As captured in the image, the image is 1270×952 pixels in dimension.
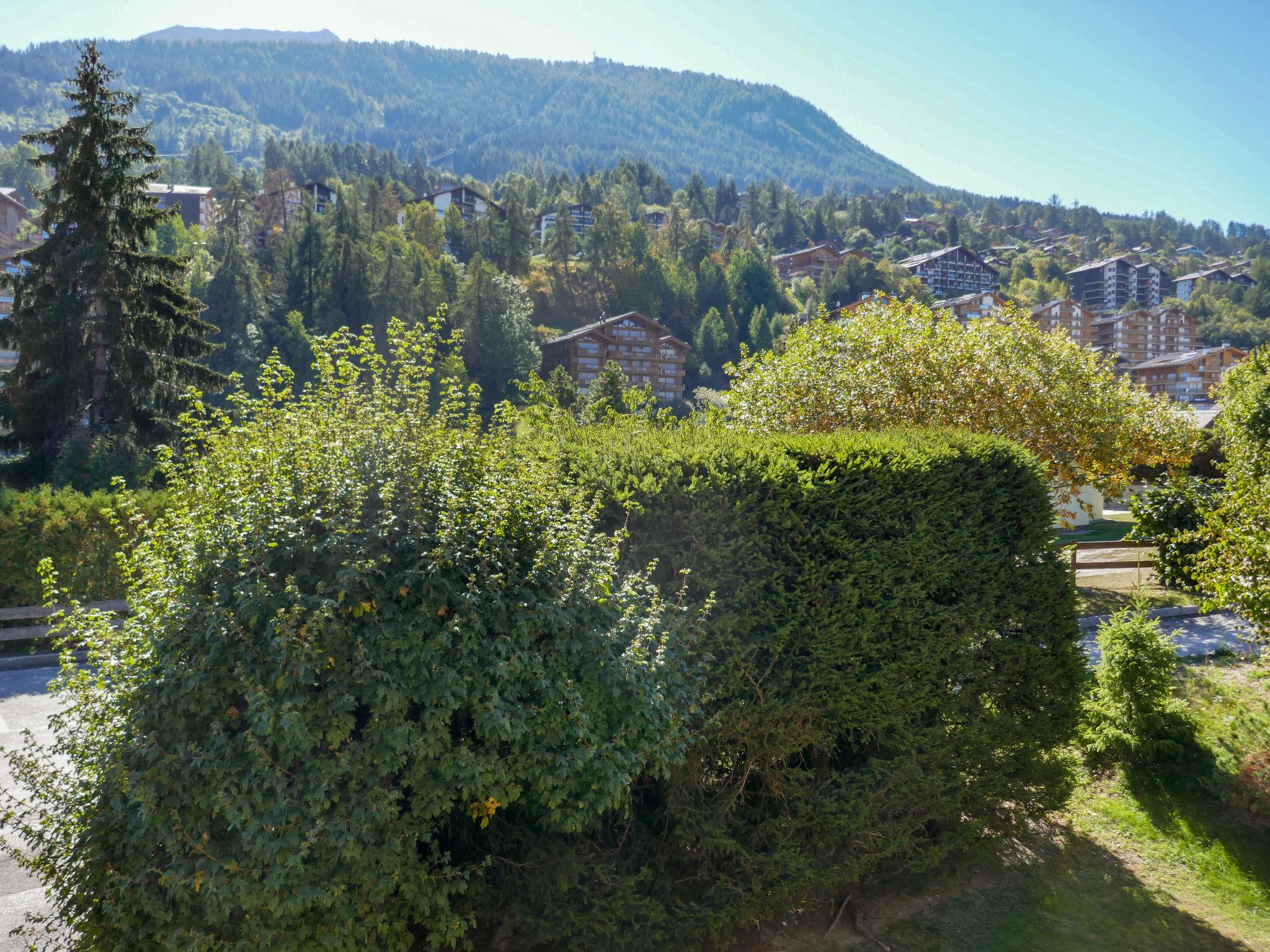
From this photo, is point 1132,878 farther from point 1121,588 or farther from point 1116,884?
point 1121,588

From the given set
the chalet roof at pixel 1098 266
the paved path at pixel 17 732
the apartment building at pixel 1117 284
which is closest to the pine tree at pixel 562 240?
the paved path at pixel 17 732

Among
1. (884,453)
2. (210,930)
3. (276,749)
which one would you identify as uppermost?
(884,453)

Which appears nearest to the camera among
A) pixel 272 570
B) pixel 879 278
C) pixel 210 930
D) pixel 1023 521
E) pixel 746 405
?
pixel 210 930

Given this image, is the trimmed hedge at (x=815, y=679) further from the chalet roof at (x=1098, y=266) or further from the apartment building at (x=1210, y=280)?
the apartment building at (x=1210, y=280)

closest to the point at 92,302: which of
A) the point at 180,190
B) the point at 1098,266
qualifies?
the point at 180,190

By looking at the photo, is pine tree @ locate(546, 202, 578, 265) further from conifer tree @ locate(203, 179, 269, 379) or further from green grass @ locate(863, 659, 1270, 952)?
green grass @ locate(863, 659, 1270, 952)

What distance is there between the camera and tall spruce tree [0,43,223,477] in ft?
60.4

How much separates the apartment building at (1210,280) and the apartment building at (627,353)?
128 meters

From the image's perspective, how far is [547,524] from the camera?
15.4 ft

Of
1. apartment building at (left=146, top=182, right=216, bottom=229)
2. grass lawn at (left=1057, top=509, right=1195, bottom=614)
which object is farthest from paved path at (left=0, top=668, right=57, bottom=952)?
apartment building at (left=146, top=182, right=216, bottom=229)

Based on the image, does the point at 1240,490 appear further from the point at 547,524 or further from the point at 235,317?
the point at 235,317

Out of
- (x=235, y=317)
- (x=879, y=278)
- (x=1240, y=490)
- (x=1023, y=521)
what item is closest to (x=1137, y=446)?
(x=1240, y=490)

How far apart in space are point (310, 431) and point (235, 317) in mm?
61710

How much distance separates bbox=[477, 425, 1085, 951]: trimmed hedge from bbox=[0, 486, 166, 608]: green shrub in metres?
10.8
